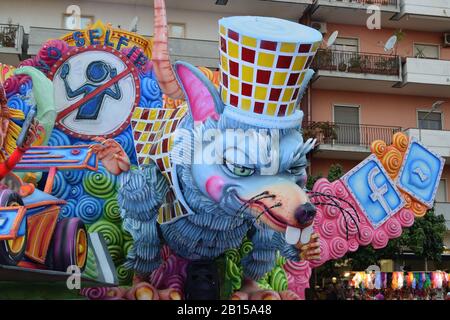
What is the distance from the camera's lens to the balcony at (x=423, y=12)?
1808 centimetres

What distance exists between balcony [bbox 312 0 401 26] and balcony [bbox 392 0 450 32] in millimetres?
215

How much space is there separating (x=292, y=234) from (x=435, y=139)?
12439 millimetres

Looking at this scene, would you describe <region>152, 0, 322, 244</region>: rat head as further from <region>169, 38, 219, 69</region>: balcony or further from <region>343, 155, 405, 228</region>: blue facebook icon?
<region>169, 38, 219, 69</region>: balcony

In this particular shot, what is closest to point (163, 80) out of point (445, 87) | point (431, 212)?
point (431, 212)

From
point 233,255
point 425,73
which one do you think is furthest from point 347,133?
point 233,255

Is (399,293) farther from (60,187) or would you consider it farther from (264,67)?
(264,67)

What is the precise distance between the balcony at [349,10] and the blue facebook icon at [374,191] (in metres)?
9.41

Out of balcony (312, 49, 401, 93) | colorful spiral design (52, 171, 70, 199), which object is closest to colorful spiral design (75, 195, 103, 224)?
colorful spiral design (52, 171, 70, 199)

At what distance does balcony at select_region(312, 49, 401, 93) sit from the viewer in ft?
57.8

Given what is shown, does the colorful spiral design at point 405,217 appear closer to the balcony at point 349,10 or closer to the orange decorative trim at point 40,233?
the orange decorative trim at point 40,233

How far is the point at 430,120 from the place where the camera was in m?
19.0

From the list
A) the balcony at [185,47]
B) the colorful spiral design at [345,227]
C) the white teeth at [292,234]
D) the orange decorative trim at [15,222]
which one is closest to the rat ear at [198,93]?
the white teeth at [292,234]

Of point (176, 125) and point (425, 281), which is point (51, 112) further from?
point (425, 281)

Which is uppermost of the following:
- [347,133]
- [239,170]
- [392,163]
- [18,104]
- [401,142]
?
[347,133]
